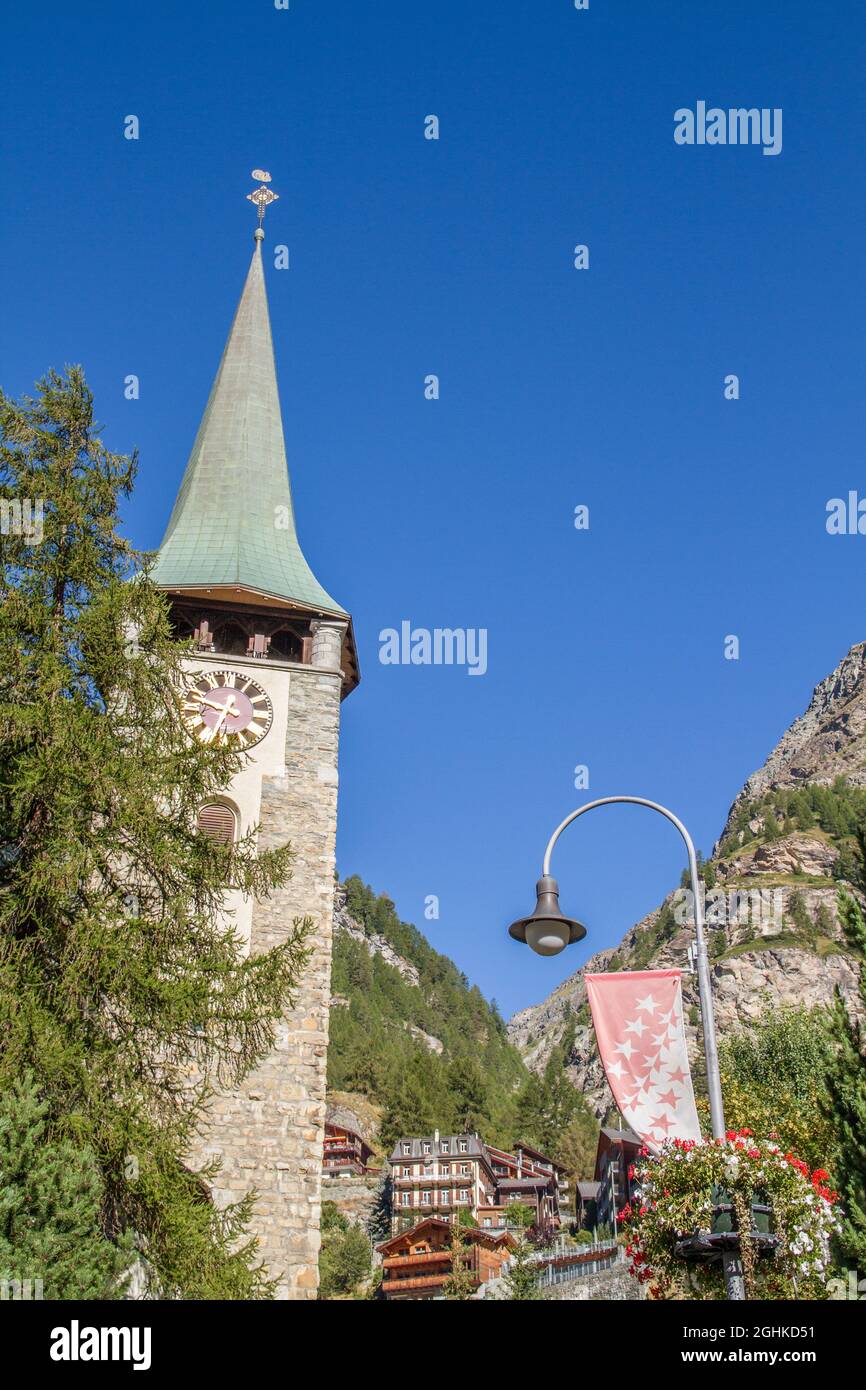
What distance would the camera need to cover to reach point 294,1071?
23.5 m

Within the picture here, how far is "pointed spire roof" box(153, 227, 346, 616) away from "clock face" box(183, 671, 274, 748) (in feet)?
9.45

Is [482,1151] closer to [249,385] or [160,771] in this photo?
A: [249,385]

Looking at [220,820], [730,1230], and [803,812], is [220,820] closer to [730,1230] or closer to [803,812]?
[730,1230]

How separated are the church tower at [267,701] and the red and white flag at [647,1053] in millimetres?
7805

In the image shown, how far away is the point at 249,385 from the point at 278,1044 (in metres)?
20.4

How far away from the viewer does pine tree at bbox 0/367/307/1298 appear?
13773 millimetres

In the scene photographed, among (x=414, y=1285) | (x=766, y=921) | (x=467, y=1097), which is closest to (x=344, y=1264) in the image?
(x=414, y=1285)

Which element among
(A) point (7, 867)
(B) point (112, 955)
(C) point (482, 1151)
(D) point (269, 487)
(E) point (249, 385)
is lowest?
(C) point (482, 1151)

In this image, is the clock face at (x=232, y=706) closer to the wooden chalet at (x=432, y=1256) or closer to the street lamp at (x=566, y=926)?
the street lamp at (x=566, y=926)

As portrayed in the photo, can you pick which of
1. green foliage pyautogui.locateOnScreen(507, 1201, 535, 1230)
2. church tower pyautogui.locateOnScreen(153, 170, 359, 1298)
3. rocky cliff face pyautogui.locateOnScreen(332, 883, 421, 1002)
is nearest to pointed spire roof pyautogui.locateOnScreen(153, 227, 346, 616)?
church tower pyautogui.locateOnScreen(153, 170, 359, 1298)

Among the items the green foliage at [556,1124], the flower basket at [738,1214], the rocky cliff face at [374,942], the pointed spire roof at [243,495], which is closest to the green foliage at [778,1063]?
the green foliage at [556,1124]

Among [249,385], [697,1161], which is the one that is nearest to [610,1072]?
[697,1161]

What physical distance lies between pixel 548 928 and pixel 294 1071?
43.2 feet
